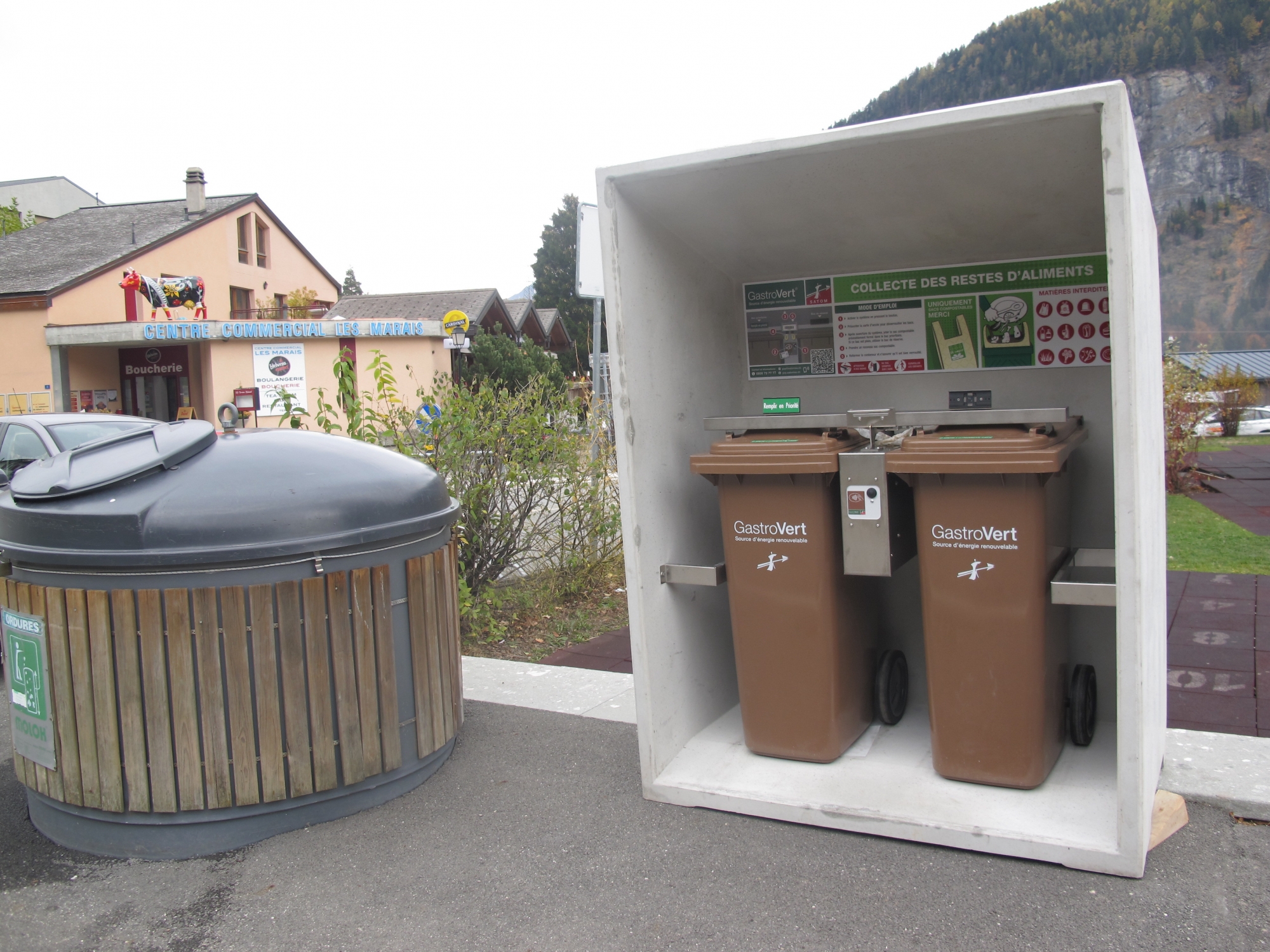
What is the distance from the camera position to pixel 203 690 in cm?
308

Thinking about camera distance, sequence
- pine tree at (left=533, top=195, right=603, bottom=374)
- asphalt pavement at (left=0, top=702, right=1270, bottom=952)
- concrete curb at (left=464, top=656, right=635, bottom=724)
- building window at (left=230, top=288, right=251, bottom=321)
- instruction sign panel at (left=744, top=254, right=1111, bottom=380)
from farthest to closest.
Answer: pine tree at (left=533, top=195, right=603, bottom=374) → building window at (left=230, top=288, right=251, bottom=321) → concrete curb at (left=464, top=656, right=635, bottom=724) → instruction sign panel at (left=744, top=254, right=1111, bottom=380) → asphalt pavement at (left=0, top=702, right=1270, bottom=952)

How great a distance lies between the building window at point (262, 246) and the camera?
39.2 metres

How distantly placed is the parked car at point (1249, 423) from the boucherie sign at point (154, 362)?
1212 inches

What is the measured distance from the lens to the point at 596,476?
6766mm

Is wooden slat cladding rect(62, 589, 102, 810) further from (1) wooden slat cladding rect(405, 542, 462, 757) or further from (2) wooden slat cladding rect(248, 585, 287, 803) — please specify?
(1) wooden slat cladding rect(405, 542, 462, 757)

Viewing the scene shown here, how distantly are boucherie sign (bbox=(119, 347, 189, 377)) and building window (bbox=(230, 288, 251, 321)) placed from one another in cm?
481

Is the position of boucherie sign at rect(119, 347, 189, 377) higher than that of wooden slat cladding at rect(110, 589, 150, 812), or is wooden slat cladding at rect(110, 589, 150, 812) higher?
boucherie sign at rect(119, 347, 189, 377)

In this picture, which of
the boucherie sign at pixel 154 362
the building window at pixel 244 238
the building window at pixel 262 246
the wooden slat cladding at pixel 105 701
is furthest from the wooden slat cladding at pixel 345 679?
the building window at pixel 262 246

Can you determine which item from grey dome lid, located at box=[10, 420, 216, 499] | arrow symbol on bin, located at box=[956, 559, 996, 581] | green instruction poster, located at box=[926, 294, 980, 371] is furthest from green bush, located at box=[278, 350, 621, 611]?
arrow symbol on bin, located at box=[956, 559, 996, 581]

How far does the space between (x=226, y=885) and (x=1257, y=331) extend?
394ft

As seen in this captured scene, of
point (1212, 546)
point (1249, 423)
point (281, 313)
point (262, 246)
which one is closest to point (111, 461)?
point (1212, 546)

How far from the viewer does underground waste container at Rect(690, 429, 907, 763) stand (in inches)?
131

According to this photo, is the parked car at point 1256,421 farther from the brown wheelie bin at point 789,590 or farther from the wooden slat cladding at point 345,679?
the wooden slat cladding at point 345,679

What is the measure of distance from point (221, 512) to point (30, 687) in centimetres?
96
